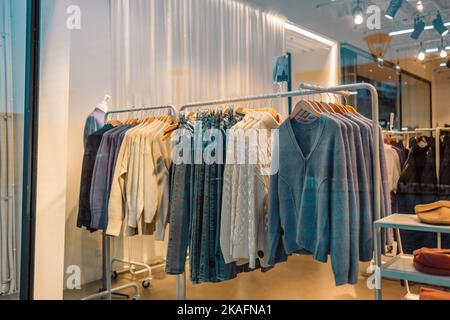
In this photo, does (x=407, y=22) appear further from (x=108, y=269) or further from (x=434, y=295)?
(x=108, y=269)

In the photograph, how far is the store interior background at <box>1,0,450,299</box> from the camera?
1678 mm

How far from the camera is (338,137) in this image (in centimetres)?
142

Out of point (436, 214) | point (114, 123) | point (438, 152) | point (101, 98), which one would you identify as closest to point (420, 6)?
point (438, 152)

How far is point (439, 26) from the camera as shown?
63.1 inches

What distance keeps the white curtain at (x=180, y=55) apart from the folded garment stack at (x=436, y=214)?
3.93 feet

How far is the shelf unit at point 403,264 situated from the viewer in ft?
3.98

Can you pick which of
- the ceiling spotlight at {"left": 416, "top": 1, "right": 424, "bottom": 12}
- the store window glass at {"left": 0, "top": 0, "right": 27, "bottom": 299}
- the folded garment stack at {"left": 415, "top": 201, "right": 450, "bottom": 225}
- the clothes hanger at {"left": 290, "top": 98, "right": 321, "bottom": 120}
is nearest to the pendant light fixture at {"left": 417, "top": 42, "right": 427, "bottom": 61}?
the ceiling spotlight at {"left": 416, "top": 1, "right": 424, "bottom": 12}

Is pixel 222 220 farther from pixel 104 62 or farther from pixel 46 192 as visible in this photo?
pixel 104 62

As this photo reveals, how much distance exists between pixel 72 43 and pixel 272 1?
3.96 feet

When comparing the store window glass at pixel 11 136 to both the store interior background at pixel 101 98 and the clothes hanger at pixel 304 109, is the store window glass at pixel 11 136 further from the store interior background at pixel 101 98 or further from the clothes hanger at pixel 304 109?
the clothes hanger at pixel 304 109

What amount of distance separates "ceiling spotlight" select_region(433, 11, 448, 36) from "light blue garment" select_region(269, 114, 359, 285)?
66 cm

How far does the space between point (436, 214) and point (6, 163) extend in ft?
7.25

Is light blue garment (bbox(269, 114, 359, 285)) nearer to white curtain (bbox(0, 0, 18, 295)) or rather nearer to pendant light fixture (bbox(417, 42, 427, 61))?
pendant light fixture (bbox(417, 42, 427, 61))

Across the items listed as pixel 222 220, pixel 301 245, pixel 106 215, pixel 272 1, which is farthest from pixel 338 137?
pixel 106 215
